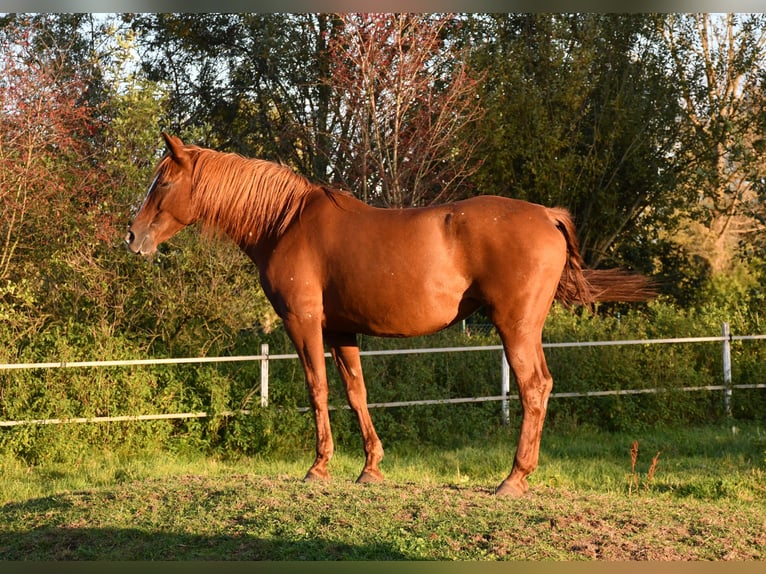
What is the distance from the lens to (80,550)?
217 inches

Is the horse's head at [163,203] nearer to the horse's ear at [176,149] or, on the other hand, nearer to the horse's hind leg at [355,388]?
the horse's ear at [176,149]

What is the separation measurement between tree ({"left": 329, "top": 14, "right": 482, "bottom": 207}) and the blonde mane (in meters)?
5.15

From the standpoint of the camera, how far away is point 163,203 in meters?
7.39

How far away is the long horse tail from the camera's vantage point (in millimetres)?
7449

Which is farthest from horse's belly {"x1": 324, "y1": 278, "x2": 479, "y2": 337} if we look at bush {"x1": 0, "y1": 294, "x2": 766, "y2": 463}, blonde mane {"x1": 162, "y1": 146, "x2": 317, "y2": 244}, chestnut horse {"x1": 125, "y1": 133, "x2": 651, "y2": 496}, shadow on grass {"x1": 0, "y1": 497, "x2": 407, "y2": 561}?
bush {"x1": 0, "y1": 294, "x2": 766, "y2": 463}

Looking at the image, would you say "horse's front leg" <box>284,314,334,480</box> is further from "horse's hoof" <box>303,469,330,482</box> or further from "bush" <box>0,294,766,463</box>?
"bush" <box>0,294,766,463</box>

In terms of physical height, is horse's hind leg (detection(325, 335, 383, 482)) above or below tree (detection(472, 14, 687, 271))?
below

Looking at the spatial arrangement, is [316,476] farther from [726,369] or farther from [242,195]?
[726,369]

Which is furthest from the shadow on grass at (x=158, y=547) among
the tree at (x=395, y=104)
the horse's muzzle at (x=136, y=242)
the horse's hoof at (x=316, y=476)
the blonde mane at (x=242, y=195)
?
the tree at (x=395, y=104)

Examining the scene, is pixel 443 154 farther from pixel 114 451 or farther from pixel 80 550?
pixel 80 550

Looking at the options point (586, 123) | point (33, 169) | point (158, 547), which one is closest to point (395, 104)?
point (33, 169)

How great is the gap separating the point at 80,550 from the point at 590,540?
312cm

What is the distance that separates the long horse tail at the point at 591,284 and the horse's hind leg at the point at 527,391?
31.8 inches

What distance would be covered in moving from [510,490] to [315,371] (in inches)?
70.4
